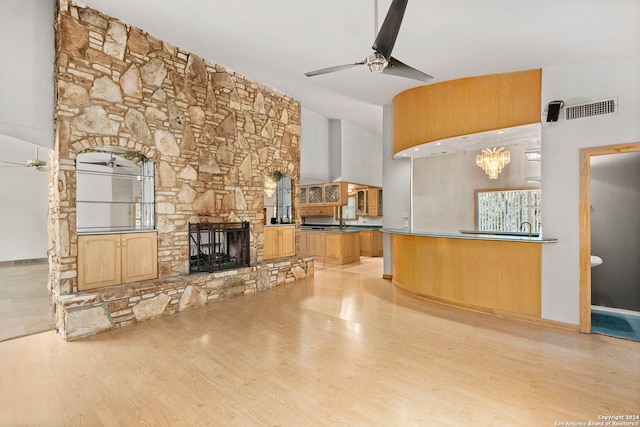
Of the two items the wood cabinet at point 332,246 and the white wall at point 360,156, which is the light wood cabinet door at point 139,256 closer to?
the wood cabinet at point 332,246

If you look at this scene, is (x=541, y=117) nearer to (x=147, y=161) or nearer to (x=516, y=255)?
(x=516, y=255)

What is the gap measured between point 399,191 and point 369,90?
6.88ft

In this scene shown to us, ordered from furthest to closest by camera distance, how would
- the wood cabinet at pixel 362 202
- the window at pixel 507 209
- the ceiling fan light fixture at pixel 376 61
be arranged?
the wood cabinet at pixel 362 202 → the window at pixel 507 209 → the ceiling fan light fixture at pixel 376 61

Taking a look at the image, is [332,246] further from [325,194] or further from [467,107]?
[467,107]

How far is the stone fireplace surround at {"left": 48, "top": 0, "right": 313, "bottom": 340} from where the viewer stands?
360cm

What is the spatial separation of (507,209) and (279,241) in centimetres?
528

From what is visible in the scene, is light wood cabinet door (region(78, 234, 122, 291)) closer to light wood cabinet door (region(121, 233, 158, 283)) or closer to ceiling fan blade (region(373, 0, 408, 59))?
light wood cabinet door (region(121, 233, 158, 283))

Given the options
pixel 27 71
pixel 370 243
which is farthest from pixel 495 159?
pixel 27 71

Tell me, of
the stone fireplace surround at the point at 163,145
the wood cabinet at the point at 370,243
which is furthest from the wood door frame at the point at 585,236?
the wood cabinet at the point at 370,243

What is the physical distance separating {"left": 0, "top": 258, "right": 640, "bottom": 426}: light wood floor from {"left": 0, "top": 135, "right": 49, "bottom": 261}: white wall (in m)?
6.29

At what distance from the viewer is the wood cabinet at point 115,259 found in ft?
12.2

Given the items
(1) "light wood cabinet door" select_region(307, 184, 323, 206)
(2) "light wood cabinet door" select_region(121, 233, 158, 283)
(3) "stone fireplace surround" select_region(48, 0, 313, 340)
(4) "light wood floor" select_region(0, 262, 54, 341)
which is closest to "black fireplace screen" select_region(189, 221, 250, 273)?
(3) "stone fireplace surround" select_region(48, 0, 313, 340)

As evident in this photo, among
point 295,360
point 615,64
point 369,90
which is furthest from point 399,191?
point 295,360

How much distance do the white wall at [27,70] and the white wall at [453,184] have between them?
6.89 m
